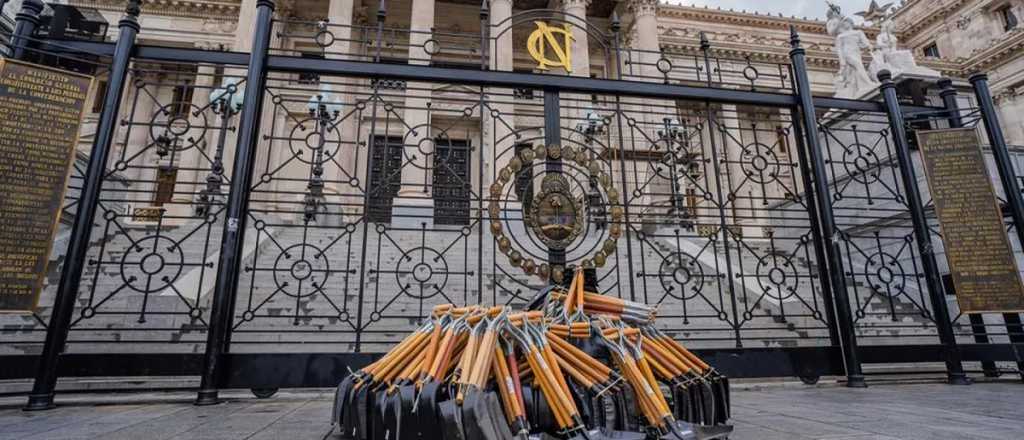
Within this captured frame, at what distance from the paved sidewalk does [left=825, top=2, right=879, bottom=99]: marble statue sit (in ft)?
23.1

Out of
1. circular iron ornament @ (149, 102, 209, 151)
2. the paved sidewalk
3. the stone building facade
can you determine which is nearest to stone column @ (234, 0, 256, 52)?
the stone building facade

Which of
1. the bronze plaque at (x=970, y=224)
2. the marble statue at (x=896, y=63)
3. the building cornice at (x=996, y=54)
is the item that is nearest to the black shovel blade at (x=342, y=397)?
the bronze plaque at (x=970, y=224)

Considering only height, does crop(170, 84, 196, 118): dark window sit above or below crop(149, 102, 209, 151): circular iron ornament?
above

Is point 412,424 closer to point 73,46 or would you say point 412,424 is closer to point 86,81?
point 86,81

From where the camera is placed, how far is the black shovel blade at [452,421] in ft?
5.30

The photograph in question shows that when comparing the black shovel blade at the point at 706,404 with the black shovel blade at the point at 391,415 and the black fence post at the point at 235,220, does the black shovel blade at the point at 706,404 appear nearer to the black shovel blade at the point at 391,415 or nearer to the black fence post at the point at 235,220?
the black shovel blade at the point at 391,415

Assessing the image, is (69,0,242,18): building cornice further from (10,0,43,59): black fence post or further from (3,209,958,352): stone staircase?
(10,0,43,59): black fence post

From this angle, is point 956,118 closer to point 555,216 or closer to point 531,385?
point 555,216

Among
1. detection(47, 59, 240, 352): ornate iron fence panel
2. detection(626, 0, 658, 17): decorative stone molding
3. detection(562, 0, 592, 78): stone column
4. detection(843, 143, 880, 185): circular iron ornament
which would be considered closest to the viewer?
detection(47, 59, 240, 352): ornate iron fence panel

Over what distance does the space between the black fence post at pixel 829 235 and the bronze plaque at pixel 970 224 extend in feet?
4.56

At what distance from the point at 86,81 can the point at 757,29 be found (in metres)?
29.4

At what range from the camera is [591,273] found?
9.86 ft

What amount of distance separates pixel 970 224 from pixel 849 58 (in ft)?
19.9

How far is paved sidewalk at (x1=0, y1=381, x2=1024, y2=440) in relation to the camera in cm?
241
